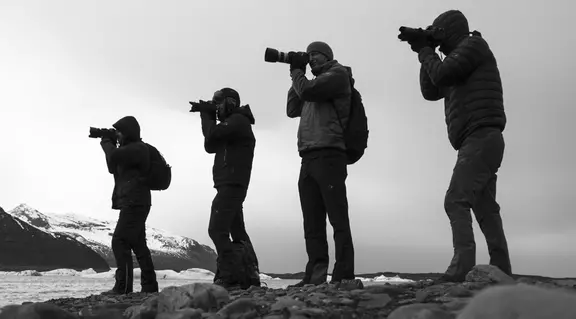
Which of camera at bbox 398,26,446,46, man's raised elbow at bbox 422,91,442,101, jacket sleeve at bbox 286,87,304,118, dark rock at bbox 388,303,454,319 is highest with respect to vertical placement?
camera at bbox 398,26,446,46

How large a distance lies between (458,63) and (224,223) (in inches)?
144

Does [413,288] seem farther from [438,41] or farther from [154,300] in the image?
[438,41]

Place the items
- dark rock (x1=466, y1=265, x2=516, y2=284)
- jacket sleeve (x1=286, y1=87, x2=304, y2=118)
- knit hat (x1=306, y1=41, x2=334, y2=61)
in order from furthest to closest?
jacket sleeve (x1=286, y1=87, x2=304, y2=118)
knit hat (x1=306, y1=41, x2=334, y2=61)
dark rock (x1=466, y1=265, x2=516, y2=284)

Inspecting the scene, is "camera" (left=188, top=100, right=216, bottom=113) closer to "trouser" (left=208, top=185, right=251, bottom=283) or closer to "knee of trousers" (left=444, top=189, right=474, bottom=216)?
"trouser" (left=208, top=185, right=251, bottom=283)

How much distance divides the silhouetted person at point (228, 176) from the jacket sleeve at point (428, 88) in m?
2.62

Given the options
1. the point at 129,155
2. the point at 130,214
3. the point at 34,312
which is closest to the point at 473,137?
the point at 34,312

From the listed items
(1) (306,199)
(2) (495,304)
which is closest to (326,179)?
(1) (306,199)

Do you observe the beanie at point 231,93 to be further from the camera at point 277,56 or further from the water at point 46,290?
the water at point 46,290

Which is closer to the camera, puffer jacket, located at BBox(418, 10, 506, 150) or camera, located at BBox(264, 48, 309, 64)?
puffer jacket, located at BBox(418, 10, 506, 150)

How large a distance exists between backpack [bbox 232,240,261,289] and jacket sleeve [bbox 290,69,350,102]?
268 cm

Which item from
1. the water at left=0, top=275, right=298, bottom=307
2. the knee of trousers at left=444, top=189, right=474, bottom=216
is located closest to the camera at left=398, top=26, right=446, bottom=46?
the knee of trousers at left=444, top=189, right=474, bottom=216

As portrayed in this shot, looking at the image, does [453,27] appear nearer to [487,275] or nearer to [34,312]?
[487,275]

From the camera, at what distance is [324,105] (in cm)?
630

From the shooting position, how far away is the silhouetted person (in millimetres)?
7539
